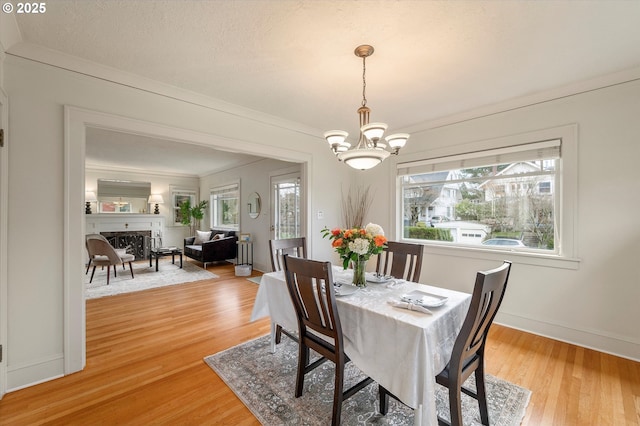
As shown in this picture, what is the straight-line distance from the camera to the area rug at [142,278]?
440cm

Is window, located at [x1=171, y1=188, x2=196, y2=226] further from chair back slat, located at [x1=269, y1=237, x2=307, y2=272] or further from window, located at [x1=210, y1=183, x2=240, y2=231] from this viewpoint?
chair back slat, located at [x1=269, y1=237, x2=307, y2=272]

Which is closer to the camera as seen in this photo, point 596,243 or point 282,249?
point 596,243

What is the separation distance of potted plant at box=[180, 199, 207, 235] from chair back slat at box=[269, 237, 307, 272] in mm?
5938

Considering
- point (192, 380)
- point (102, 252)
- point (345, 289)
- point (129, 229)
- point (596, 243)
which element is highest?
point (596, 243)

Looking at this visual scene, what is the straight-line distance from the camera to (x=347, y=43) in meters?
1.94

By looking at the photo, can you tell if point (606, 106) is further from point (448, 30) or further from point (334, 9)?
point (334, 9)

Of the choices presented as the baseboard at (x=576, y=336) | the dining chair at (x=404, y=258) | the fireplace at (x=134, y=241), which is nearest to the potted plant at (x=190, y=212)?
the fireplace at (x=134, y=241)

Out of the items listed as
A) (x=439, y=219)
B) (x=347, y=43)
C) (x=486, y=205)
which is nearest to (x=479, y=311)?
(x=347, y=43)

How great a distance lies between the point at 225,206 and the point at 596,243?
7.36m

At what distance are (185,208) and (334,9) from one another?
307 inches

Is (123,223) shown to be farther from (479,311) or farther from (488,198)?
(479,311)

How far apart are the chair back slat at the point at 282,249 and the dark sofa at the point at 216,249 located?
12.1ft

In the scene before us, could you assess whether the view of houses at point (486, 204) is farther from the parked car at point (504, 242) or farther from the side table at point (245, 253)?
the side table at point (245, 253)

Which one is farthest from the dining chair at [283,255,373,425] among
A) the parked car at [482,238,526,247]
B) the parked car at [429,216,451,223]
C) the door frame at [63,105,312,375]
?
the parked car at [429,216,451,223]
